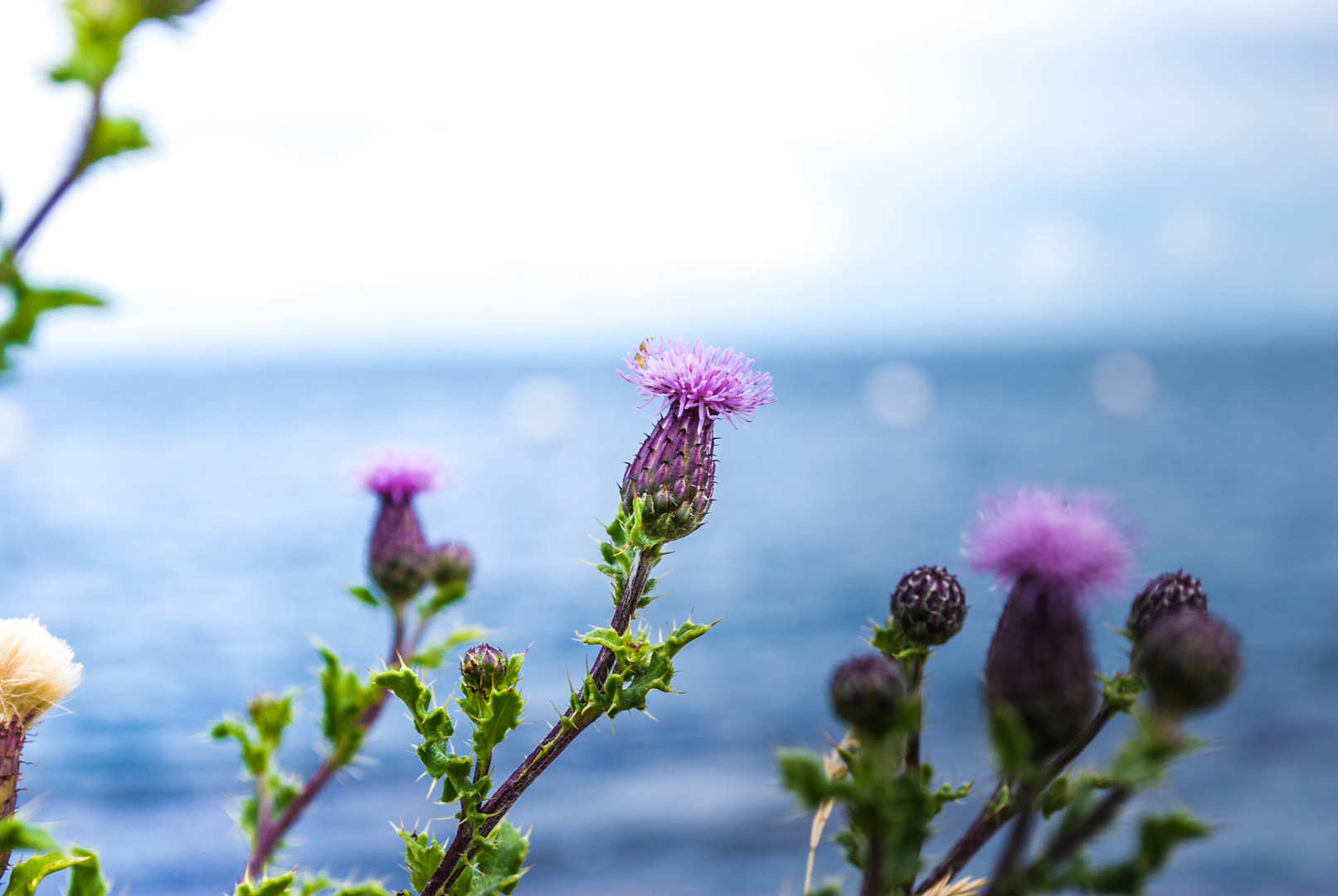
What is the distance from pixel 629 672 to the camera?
5.46ft

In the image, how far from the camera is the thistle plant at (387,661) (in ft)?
7.72

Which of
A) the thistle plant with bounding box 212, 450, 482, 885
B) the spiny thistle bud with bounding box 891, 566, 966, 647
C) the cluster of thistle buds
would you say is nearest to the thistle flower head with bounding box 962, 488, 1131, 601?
the spiny thistle bud with bounding box 891, 566, 966, 647

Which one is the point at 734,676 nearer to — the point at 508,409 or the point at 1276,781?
the point at 1276,781

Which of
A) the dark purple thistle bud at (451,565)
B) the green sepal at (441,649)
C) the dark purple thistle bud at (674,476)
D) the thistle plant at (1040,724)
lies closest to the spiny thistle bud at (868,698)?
the thistle plant at (1040,724)

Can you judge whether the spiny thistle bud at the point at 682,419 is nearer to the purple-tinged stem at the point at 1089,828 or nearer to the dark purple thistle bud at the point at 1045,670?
the dark purple thistle bud at the point at 1045,670

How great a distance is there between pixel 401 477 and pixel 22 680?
191cm

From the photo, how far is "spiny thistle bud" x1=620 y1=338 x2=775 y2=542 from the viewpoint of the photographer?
2.06 m

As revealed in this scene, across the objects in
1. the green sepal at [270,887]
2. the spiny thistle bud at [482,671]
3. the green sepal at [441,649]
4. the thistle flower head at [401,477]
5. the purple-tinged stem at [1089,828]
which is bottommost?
the green sepal at [270,887]

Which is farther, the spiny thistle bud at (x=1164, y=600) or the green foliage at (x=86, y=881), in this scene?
the spiny thistle bud at (x=1164, y=600)

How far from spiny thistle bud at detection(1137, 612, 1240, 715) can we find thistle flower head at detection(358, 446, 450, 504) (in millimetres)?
2613

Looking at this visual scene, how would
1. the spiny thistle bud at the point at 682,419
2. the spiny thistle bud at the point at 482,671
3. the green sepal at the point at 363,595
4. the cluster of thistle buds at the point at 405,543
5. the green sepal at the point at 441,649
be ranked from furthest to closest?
the cluster of thistle buds at the point at 405,543 → the green sepal at the point at 363,595 → the green sepal at the point at 441,649 → the spiny thistle bud at the point at 682,419 → the spiny thistle bud at the point at 482,671

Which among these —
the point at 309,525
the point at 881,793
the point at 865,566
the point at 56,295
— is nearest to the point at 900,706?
the point at 881,793

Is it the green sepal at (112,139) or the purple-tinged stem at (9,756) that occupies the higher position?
the green sepal at (112,139)

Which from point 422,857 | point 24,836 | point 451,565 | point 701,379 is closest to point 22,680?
point 24,836
